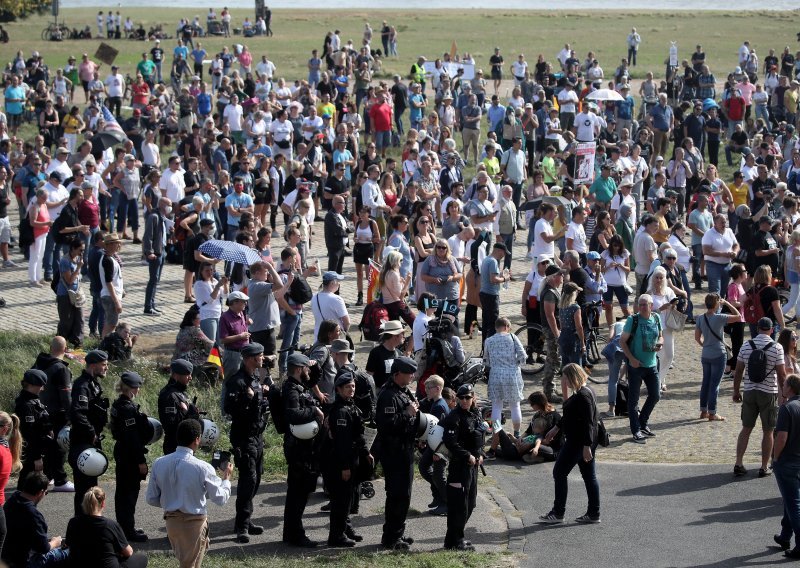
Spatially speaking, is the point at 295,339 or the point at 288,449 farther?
the point at 295,339

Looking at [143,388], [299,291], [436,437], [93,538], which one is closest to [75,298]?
[143,388]

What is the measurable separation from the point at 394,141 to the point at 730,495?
69.4ft

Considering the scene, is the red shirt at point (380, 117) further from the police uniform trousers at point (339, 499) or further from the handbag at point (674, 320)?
the police uniform trousers at point (339, 499)

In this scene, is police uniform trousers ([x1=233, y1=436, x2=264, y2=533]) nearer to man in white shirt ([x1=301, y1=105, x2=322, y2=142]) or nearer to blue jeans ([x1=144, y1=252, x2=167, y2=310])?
blue jeans ([x1=144, y1=252, x2=167, y2=310])

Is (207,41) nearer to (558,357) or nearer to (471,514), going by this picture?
(558,357)

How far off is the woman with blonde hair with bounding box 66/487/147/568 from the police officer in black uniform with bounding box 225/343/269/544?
95.2 inches

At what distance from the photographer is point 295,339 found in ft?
55.3

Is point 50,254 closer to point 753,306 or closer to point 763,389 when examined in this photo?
point 753,306

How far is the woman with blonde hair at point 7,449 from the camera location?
10.2 m

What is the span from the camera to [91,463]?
35.4 ft

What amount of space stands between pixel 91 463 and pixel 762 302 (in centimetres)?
903

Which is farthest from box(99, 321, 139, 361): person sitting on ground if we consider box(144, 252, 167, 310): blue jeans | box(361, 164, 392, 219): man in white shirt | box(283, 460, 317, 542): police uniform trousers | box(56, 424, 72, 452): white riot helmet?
box(361, 164, 392, 219): man in white shirt

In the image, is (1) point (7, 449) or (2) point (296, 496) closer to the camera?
(1) point (7, 449)

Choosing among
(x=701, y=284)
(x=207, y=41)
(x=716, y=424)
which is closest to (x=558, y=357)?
(x=716, y=424)
